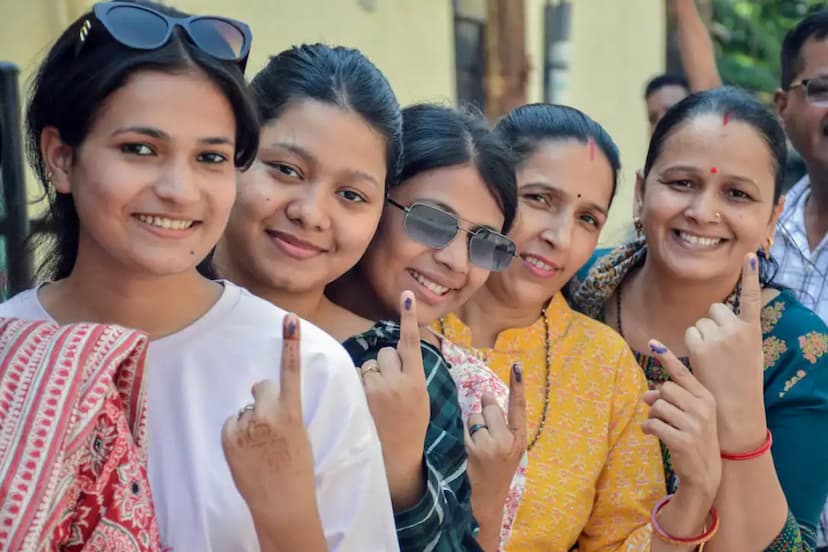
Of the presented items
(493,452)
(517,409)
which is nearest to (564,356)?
(517,409)

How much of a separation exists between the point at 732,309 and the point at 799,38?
4.96 ft

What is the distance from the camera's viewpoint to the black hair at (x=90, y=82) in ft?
6.34

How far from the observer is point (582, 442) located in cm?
289

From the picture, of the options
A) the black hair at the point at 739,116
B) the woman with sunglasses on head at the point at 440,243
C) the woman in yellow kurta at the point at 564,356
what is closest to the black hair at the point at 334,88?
the woman with sunglasses on head at the point at 440,243

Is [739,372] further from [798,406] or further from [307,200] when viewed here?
[307,200]

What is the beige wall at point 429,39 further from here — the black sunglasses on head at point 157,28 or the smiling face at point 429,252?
the smiling face at point 429,252

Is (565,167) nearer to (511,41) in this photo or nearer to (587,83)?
(511,41)

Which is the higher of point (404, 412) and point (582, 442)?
point (404, 412)

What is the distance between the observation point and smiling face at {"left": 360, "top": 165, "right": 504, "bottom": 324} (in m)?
2.67

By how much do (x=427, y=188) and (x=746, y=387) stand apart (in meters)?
0.86

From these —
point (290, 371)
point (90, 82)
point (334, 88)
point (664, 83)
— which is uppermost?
point (90, 82)

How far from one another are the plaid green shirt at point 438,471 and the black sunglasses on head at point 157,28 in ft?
2.18

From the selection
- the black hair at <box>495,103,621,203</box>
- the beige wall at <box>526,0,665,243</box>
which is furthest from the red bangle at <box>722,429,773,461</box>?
the beige wall at <box>526,0,665,243</box>

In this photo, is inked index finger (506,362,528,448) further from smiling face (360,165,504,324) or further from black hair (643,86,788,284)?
black hair (643,86,788,284)
